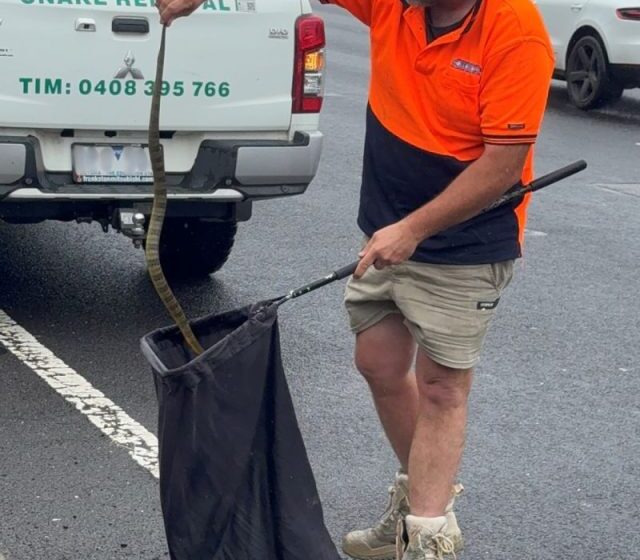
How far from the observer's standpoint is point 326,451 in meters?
5.13

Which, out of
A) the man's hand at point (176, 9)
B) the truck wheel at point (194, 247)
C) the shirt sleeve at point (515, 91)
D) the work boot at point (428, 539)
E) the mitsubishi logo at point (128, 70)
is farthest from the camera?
the truck wheel at point (194, 247)

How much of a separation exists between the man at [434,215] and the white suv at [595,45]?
1015 cm

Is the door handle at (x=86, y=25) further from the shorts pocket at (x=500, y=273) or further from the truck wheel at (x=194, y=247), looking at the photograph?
the shorts pocket at (x=500, y=273)

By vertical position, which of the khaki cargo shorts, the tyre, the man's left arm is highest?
the man's left arm

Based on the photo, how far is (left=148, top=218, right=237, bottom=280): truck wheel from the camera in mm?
7086

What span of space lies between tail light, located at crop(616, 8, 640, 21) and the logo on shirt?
10514 millimetres

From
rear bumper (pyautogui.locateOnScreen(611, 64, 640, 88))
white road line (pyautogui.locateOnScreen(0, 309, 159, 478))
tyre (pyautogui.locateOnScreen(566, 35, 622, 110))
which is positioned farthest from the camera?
tyre (pyautogui.locateOnScreen(566, 35, 622, 110))

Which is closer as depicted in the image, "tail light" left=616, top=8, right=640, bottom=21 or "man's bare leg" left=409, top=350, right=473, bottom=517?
"man's bare leg" left=409, top=350, right=473, bottom=517

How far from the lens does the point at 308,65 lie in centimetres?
624

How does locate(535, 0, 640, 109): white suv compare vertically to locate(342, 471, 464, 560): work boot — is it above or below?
below

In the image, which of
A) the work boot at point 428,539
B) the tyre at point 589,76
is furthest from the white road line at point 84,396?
the tyre at point 589,76

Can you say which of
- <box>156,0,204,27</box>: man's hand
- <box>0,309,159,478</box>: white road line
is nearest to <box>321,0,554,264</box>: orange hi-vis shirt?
<box>156,0,204,27</box>: man's hand

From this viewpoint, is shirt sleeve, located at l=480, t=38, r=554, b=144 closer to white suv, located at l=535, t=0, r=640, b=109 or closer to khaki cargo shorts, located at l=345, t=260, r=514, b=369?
khaki cargo shorts, located at l=345, t=260, r=514, b=369

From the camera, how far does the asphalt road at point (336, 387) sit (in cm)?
455
